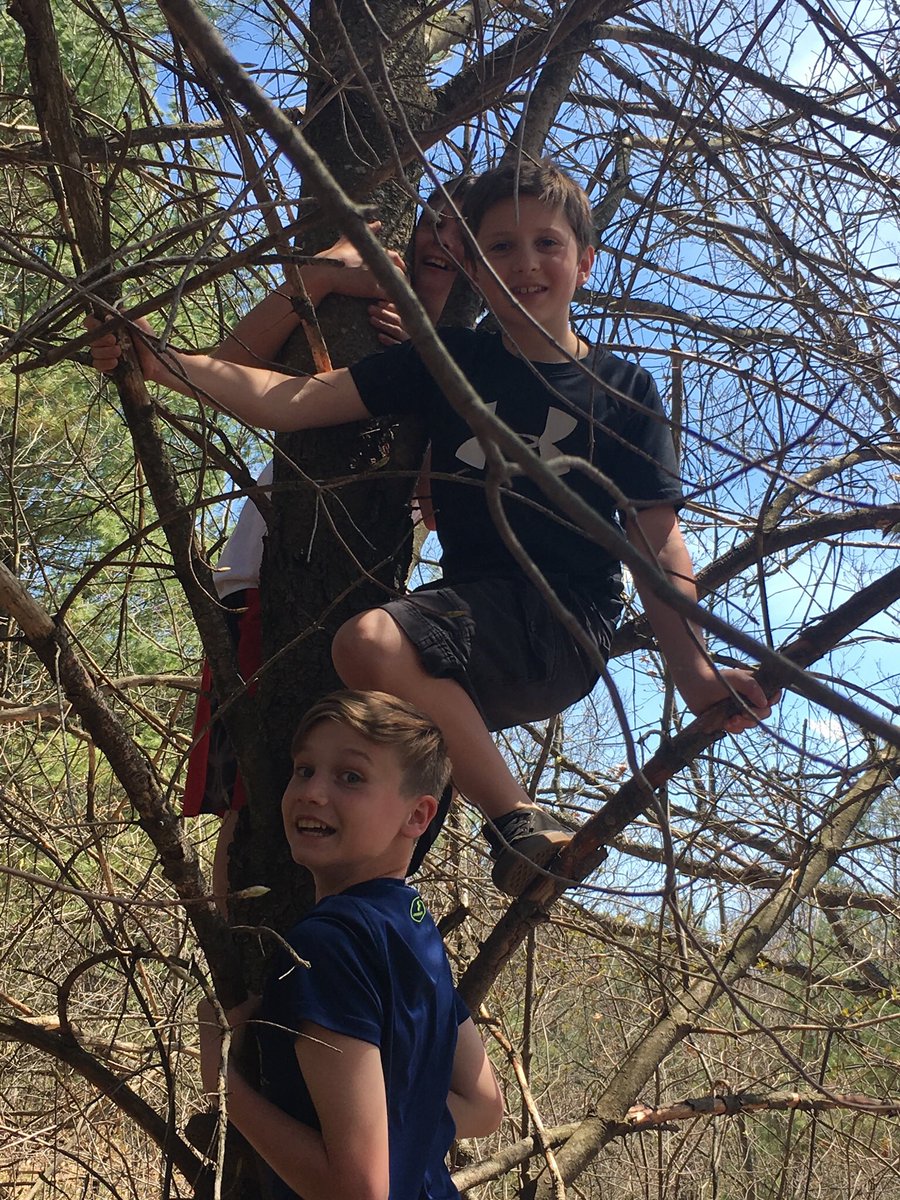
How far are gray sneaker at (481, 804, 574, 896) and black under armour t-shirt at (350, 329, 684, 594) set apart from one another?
0.42 m

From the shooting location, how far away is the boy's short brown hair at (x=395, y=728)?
1.68 meters

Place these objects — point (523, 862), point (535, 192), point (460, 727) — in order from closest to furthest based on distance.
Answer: point (523, 862)
point (460, 727)
point (535, 192)

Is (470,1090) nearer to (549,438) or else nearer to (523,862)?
(523,862)

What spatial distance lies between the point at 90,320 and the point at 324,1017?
102 centimetres

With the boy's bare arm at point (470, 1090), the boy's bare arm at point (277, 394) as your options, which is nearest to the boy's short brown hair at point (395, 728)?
the boy's bare arm at point (470, 1090)

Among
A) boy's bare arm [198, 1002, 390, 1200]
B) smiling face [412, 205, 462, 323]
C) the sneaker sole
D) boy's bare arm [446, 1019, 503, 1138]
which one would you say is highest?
smiling face [412, 205, 462, 323]

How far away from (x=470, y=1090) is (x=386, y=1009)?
33 centimetres

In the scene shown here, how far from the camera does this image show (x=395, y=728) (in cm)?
169

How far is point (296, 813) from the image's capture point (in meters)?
1.66

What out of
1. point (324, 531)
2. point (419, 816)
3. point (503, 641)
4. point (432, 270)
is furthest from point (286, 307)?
point (419, 816)

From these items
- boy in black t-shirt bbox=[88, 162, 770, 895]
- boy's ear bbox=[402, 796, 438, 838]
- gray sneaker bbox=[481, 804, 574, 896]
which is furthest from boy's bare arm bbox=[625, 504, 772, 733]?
boy's ear bbox=[402, 796, 438, 838]

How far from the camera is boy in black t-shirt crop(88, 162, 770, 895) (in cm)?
183

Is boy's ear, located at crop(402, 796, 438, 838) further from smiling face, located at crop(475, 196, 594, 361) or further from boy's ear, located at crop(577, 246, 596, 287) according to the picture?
boy's ear, located at crop(577, 246, 596, 287)

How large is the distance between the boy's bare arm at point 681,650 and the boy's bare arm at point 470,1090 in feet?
1.93
